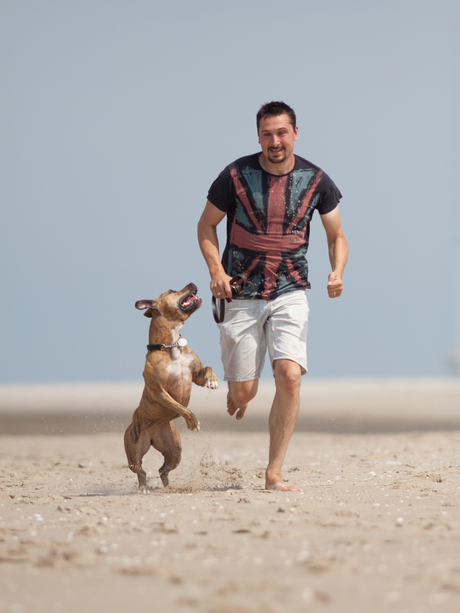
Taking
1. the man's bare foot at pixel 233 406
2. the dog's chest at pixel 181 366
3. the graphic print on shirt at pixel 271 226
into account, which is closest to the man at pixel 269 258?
the graphic print on shirt at pixel 271 226

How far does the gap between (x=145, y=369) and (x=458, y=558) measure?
2.94 meters

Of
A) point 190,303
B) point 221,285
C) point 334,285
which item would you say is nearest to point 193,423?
point 190,303

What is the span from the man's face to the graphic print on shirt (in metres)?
0.16

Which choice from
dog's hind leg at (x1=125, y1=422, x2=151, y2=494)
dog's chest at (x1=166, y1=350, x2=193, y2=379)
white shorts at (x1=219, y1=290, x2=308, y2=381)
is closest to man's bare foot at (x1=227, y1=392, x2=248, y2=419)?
white shorts at (x1=219, y1=290, x2=308, y2=381)

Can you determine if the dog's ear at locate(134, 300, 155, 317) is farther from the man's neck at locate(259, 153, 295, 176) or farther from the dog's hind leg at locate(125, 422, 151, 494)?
the man's neck at locate(259, 153, 295, 176)

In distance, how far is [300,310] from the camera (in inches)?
222

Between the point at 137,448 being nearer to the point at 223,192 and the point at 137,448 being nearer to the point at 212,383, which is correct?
the point at 212,383

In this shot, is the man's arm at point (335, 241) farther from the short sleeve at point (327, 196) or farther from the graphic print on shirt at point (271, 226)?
the graphic print on shirt at point (271, 226)

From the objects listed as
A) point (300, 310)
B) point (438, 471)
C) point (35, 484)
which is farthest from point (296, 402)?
point (35, 484)

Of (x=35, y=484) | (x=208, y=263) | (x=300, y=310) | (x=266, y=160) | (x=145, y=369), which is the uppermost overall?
(x=266, y=160)

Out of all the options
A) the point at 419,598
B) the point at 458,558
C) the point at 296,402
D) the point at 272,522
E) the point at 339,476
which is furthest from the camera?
the point at 339,476

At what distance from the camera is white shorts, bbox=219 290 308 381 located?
18.2 feet

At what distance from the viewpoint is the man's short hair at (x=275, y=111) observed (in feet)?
18.7

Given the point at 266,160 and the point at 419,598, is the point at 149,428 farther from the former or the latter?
the point at 419,598
